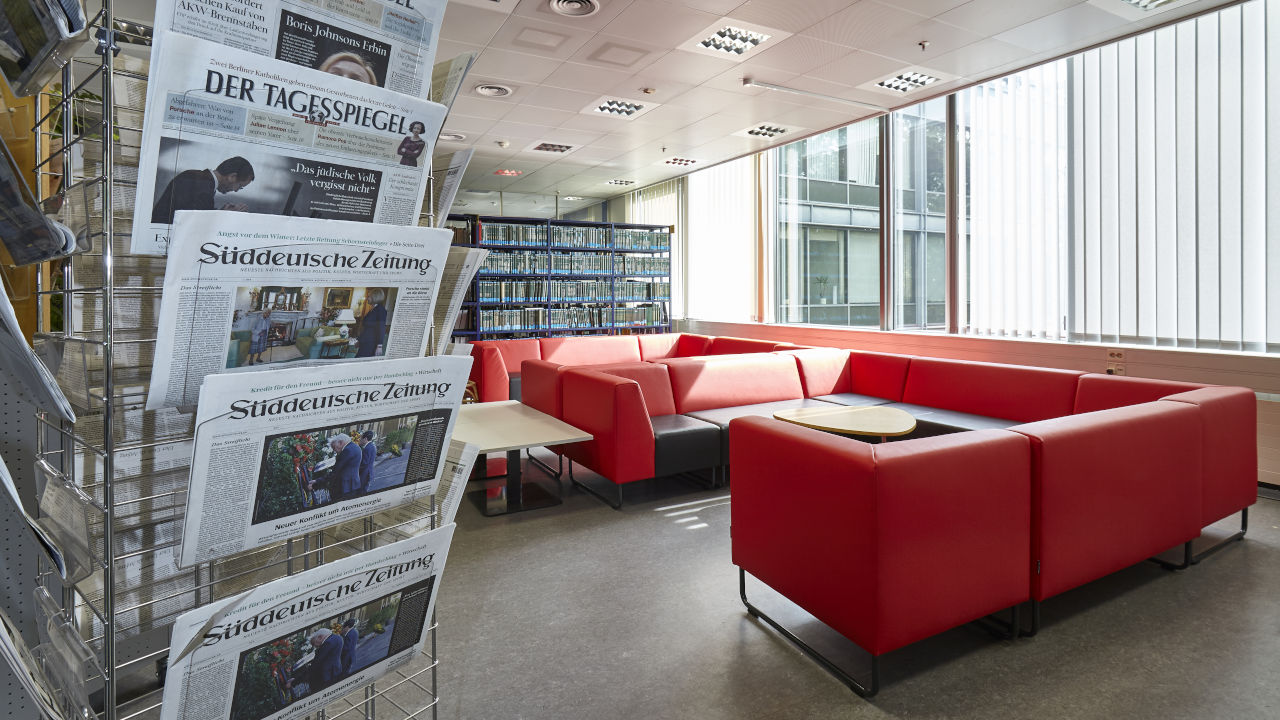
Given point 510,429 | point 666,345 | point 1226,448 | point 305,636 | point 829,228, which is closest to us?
point 305,636

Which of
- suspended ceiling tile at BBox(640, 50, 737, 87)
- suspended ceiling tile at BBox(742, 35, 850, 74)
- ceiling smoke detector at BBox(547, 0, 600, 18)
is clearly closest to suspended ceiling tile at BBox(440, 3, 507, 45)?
ceiling smoke detector at BBox(547, 0, 600, 18)

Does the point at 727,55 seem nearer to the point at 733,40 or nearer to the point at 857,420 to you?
the point at 733,40

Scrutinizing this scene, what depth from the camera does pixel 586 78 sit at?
5.28 meters

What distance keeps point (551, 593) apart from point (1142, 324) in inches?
165

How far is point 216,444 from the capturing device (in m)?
0.90

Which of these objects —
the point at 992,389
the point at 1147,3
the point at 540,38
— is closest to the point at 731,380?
the point at 992,389

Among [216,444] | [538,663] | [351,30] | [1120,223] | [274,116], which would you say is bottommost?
[538,663]

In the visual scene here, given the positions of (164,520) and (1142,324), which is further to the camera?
(1142,324)

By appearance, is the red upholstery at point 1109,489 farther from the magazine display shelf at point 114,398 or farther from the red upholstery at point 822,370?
the red upholstery at point 822,370

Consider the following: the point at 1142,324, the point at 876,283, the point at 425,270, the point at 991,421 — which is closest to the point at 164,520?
the point at 425,270

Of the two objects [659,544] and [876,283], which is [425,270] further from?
A: [876,283]

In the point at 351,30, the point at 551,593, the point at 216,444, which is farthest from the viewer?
the point at 551,593

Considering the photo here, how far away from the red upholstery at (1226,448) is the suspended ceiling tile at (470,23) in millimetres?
4027

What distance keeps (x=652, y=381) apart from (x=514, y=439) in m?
1.14
